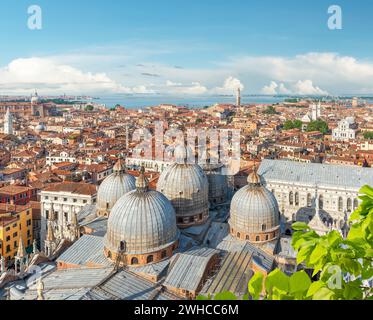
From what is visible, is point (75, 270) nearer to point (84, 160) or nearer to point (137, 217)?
point (137, 217)

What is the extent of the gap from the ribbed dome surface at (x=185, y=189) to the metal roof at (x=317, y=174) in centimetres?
716

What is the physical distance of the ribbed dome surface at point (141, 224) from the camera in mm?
12328

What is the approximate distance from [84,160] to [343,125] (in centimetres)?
4476

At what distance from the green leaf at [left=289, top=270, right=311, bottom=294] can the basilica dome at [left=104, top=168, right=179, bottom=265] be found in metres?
10.2

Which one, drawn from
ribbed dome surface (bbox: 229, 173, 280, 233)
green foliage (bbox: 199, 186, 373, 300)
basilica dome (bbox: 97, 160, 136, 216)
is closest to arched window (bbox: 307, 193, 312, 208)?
ribbed dome surface (bbox: 229, 173, 280, 233)

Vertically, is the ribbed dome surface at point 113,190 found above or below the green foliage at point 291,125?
below

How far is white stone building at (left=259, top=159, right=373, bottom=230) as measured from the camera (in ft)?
66.5

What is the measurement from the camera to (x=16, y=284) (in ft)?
41.3

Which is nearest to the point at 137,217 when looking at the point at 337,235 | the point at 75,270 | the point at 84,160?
the point at 75,270

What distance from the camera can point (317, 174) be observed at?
21.6 metres

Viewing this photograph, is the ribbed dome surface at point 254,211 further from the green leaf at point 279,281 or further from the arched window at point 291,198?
the green leaf at point 279,281

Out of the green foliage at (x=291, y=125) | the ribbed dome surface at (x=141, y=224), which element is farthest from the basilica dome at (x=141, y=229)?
the green foliage at (x=291, y=125)

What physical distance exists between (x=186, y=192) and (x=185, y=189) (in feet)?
0.45

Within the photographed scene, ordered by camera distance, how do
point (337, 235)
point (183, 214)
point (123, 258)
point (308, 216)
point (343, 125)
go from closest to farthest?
1. point (337, 235)
2. point (123, 258)
3. point (183, 214)
4. point (308, 216)
5. point (343, 125)
